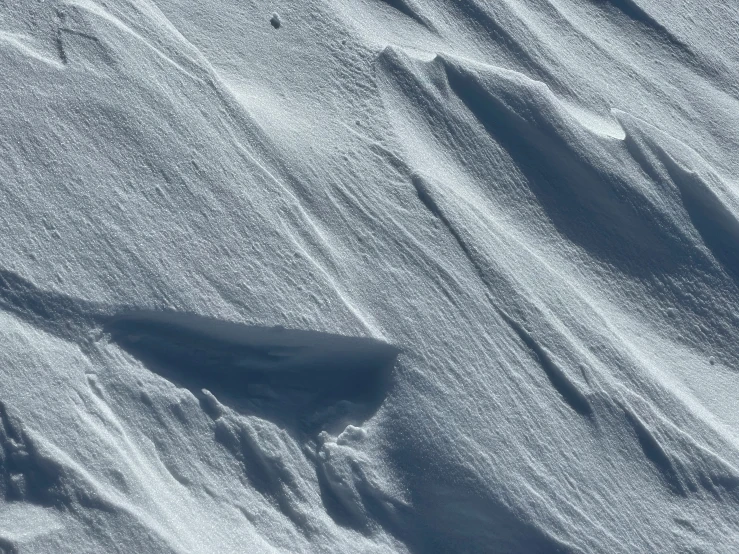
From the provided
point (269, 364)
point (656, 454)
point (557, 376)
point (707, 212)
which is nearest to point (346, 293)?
point (269, 364)

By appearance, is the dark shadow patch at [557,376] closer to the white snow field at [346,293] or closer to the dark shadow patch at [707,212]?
the white snow field at [346,293]

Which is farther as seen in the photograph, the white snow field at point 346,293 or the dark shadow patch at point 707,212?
A: the dark shadow patch at point 707,212

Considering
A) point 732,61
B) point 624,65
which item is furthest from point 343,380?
point 732,61

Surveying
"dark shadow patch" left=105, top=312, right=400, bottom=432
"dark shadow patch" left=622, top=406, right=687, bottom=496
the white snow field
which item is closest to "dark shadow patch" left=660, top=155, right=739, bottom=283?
the white snow field

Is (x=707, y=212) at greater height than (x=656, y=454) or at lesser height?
greater

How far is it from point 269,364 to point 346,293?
23cm

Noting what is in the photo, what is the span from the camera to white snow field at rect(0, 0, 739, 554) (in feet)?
4.58

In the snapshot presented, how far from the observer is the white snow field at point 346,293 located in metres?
1.40

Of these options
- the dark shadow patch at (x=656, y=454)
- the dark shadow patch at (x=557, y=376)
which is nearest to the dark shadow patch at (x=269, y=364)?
the dark shadow patch at (x=557, y=376)

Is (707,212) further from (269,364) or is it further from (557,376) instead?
(269,364)

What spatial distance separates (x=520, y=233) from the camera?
1.68m

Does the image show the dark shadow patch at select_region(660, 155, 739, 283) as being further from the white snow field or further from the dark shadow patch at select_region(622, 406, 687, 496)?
the dark shadow patch at select_region(622, 406, 687, 496)

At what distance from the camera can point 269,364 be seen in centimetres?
150

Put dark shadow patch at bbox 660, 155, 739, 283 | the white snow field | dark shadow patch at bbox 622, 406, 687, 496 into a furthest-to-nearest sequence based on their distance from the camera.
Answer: dark shadow patch at bbox 660, 155, 739, 283 → dark shadow patch at bbox 622, 406, 687, 496 → the white snow field
